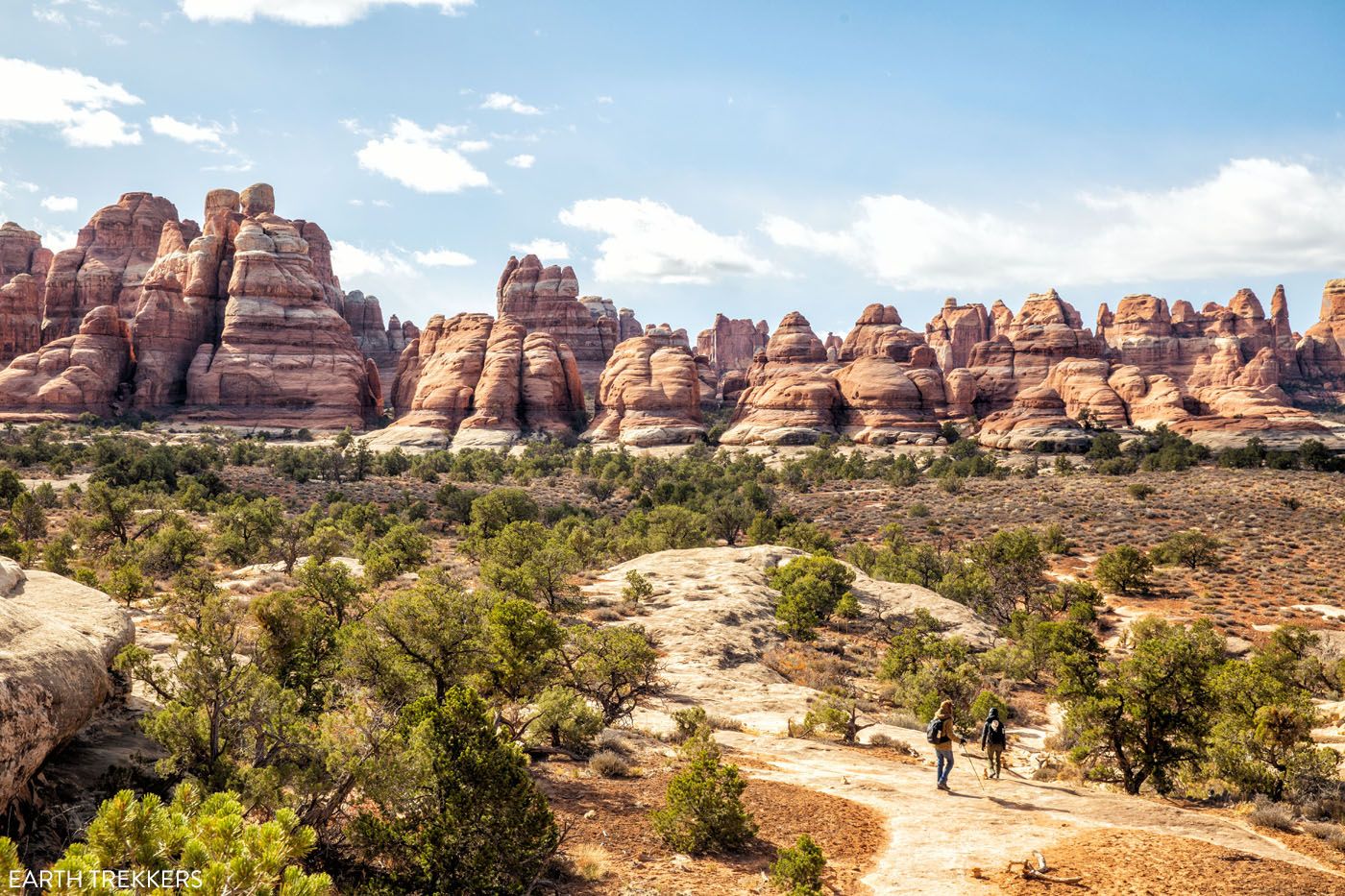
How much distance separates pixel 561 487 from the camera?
2413 inches

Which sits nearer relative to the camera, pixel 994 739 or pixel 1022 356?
pixel 994 739

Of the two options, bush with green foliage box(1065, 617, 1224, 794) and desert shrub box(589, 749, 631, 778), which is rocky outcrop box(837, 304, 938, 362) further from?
desert shrub box(589, 749, 631, 778)

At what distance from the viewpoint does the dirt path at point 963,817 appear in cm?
881

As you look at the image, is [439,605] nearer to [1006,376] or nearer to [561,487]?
[561,487]

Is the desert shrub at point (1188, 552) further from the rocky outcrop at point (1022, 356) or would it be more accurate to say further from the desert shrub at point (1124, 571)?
the rocky outcrop at point (1022, 356)

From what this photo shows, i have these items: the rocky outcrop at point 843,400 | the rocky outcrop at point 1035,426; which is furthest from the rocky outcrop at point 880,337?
the rocky outcrop at point 1035,426

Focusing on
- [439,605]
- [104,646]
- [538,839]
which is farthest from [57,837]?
[439,605]

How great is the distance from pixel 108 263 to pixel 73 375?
38.9 meters

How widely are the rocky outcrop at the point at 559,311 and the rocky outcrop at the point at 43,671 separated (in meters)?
105

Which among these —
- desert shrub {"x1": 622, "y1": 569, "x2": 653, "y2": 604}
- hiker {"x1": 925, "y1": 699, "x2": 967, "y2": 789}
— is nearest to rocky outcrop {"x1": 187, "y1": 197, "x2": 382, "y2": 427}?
desert shrub {"x1": 622, "y1": 569, "x2": 653, "y2": 604}

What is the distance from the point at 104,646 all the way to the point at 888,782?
10.7 meters

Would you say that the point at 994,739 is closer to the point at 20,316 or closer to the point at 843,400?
the point at 843,400

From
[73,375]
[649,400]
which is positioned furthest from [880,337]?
[73,375]

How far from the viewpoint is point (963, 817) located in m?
10.5
